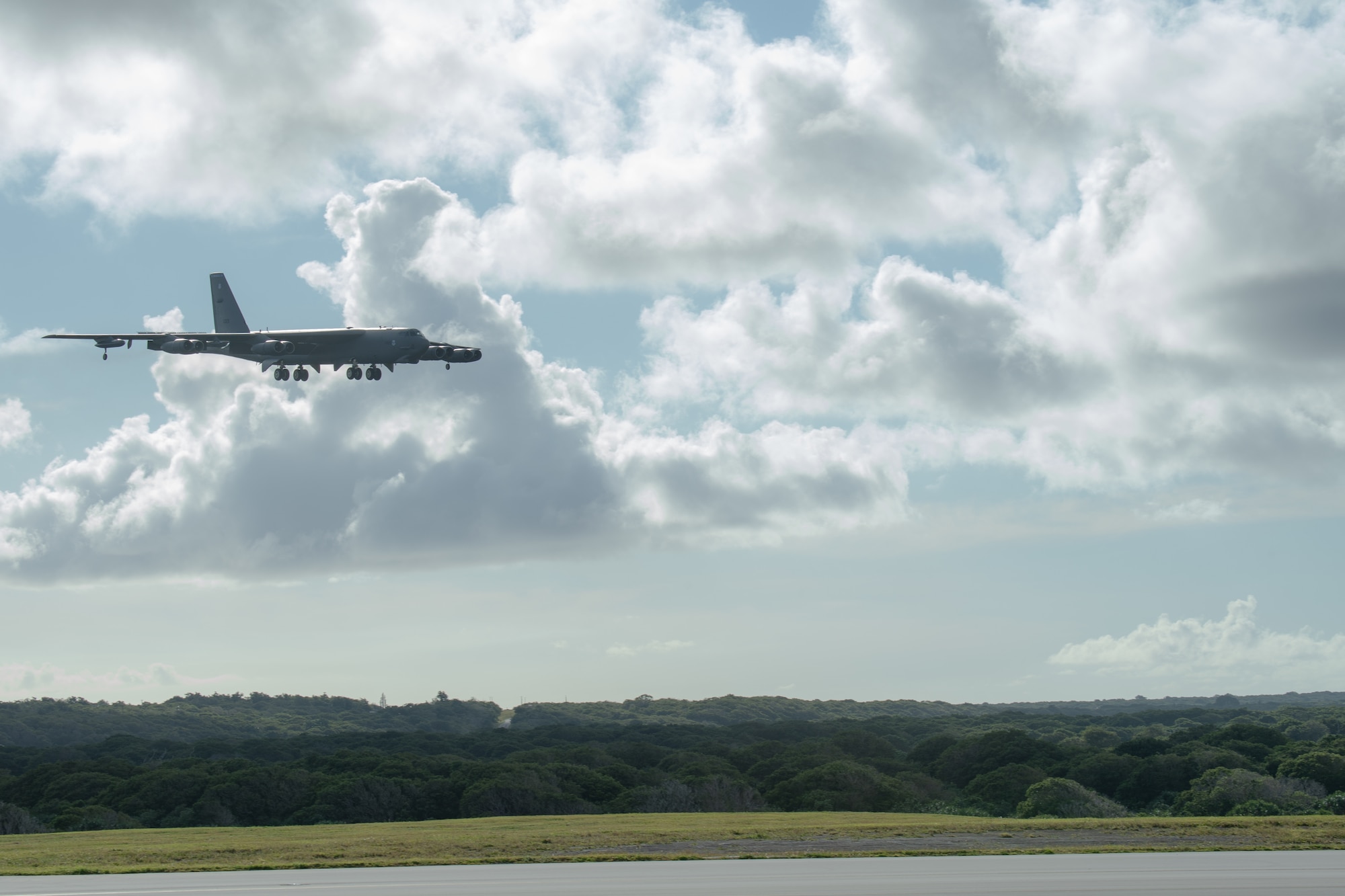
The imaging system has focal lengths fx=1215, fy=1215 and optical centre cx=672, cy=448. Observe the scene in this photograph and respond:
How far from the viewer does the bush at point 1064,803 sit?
58906 millimetres

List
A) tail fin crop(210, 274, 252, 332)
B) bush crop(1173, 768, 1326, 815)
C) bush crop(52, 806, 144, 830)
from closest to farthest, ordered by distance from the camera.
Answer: bush crop(1173, 768, 1326, 815)
bush crop(52, 806, 144, 830)
tail fin crop(210, 274, 252, 332)

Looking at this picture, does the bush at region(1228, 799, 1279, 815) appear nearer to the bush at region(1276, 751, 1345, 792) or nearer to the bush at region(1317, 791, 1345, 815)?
the bush at region(1317, 791, 1345, 815)

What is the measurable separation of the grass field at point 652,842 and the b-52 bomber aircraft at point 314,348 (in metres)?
27.2

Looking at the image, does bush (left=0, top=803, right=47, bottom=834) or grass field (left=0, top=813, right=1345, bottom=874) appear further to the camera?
bush (left=0, top=803, right=47, bottom=834)

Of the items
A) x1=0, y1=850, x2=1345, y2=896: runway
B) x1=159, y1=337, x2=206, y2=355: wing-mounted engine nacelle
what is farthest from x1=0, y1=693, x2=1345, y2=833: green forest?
x1=0, y1=850, x2=1345, y2=896: runway

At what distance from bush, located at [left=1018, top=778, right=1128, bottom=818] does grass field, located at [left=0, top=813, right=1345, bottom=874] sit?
16.5 metres

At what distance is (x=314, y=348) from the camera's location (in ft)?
216

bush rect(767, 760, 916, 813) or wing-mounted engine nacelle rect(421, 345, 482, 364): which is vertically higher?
wing-mounted engine nacelle rect(421, 345, 482, 364)

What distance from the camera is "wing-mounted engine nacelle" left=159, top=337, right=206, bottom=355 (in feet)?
217

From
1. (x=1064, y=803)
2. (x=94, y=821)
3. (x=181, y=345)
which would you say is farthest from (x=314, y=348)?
(x=1064, y=803)

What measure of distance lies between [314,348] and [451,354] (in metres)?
7.48

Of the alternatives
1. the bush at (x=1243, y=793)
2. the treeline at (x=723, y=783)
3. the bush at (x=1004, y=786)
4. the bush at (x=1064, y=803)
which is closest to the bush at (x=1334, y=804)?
the treeline at (x=723, y=783)

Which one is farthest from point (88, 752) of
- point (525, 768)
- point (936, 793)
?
point (936, 793)

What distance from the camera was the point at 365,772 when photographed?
79062 mm
